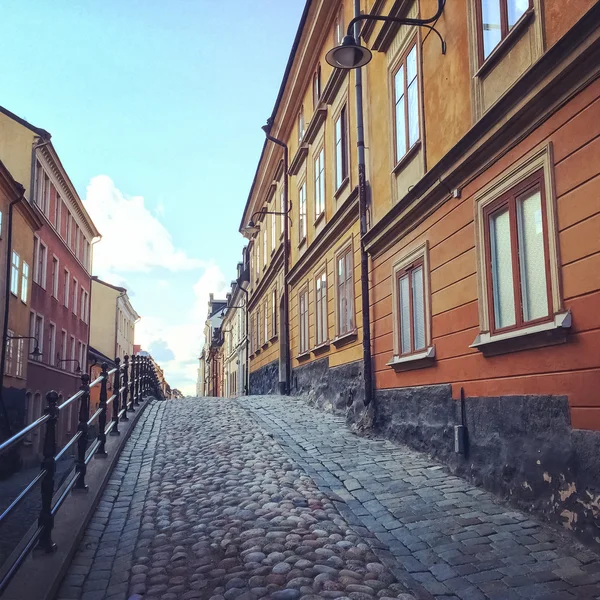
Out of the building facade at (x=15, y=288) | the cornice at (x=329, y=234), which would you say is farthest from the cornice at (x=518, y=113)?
the building facade at (x=15, y=288)

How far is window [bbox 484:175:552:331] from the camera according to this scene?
610 cm

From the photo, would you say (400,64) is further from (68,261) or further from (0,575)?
(68,261)

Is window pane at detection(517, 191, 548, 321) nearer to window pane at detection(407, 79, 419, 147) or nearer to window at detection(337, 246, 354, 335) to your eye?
window pane at detection(407, 79, 419, 147)

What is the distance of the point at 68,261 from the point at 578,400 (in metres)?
29.4

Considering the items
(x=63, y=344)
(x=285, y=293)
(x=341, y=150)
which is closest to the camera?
(x=341, y=150)

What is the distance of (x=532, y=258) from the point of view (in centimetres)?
627

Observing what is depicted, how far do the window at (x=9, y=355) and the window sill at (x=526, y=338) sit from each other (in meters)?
17.4

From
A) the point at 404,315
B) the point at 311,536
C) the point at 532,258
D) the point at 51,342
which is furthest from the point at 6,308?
the point at 532,258

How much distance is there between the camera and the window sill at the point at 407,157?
30.5 ft

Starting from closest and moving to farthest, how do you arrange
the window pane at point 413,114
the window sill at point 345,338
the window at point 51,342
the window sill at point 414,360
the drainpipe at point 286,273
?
the window sill at point 414,360, the window pane at point 413,114, the window sill at point 345,338, the drainpipe at point 286,273, the window at point 51,342

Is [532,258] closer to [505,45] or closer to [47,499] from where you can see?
[505,45]

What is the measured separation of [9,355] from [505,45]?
18696 millimetres

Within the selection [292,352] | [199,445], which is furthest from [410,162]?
[292,352]

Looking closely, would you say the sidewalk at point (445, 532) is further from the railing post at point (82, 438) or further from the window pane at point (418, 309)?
the railing post at point (82, 438)
